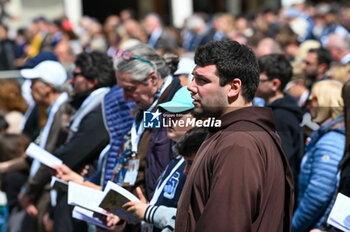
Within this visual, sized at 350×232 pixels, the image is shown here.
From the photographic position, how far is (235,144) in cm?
233

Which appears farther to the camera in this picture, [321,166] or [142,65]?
[321,166]

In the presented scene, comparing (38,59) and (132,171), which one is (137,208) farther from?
(38,59)

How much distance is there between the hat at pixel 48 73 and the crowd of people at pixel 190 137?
1cm

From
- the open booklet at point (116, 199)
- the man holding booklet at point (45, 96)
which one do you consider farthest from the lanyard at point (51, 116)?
the open booklet at point (116, 199)

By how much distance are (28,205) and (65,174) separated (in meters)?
1.31

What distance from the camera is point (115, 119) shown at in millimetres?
A: 4508

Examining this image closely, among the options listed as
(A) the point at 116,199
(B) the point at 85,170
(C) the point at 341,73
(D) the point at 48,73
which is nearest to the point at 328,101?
(C) the point at 341,73

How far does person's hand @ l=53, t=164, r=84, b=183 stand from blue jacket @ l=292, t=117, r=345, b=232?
63.2 inches

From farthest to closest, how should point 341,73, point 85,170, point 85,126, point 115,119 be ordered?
point 341,73 → point 85,170 → point 85,126 → point 115,119

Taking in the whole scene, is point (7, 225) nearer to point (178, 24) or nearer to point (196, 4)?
point (178, 24)

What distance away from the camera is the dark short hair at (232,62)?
2459 mm

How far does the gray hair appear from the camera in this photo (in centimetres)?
390

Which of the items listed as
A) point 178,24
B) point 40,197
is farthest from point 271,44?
point 178,24

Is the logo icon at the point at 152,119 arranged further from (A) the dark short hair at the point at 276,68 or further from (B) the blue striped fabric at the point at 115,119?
(A) the dark short hair at the point at 276,68
